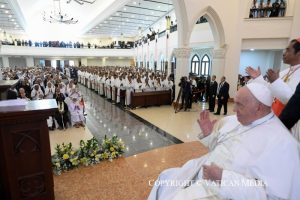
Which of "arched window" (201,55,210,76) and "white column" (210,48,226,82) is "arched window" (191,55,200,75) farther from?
"white column" (210,48,226,82)

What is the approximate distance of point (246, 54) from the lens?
16984 millimetres

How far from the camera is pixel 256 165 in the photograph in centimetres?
→ 156

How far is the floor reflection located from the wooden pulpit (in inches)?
97.0

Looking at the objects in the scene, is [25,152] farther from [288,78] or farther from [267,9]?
[267,9]

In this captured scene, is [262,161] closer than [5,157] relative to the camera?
Yes

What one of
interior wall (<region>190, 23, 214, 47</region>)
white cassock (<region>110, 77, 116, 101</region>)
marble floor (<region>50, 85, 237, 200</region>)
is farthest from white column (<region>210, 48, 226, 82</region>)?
white cassock (<region>110, 77, 116, 101</region>)

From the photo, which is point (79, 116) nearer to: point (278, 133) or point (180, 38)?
point (180, 38)

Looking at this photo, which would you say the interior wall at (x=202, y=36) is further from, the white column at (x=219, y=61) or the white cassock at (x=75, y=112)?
the white cassock at (x=75, y=112)

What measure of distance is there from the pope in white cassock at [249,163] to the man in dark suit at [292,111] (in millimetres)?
280

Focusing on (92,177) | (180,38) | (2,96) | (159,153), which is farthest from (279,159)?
(180,38)

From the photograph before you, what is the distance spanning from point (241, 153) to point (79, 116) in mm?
6304

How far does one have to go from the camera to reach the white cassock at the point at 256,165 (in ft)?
4.89

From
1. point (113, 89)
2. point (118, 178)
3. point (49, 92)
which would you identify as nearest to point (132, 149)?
point (118, 178)

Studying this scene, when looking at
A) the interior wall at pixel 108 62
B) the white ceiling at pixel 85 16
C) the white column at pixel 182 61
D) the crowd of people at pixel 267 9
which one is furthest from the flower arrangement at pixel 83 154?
the interior wall at pixel 108 62
